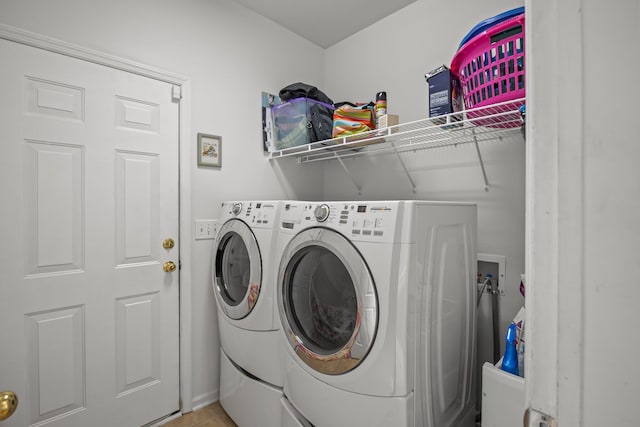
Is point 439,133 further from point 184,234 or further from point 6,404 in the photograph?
point 6,404

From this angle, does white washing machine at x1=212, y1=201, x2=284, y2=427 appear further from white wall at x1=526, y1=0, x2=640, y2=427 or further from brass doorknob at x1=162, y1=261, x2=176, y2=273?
white wall at x1=526, y1=0, x2=640, y2=427

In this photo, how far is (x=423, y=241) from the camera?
43.4 inches

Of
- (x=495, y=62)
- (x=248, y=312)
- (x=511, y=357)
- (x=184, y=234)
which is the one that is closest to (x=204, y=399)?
(x=248, y=312)

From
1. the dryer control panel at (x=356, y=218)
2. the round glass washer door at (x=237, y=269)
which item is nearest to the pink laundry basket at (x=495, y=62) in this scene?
the dryer control panel at (x=356, y=218)

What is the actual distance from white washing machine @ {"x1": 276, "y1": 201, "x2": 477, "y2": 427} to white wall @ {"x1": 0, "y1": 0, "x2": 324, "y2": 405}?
786 mm

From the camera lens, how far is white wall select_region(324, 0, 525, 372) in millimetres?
1610

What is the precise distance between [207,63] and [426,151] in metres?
1.56

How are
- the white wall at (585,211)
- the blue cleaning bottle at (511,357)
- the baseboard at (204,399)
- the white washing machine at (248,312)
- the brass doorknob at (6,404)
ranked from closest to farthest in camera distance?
the white wall at (585,211) < the brass doorknob at (6,404) < the blue cleaning bottle at (511,357) < the white washing machine at (248,312) < the baseboard at (204,399)

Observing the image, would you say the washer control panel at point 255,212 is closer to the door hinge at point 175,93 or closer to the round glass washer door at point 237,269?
the round glass washer door at point 237,269

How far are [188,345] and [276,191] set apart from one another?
3.98 ft

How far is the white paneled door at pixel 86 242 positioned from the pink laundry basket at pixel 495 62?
64.1 inches

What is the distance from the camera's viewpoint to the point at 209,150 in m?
1.99

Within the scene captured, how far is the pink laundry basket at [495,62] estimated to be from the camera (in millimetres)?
1119

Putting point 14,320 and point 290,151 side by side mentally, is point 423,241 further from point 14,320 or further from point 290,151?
point 14,320
